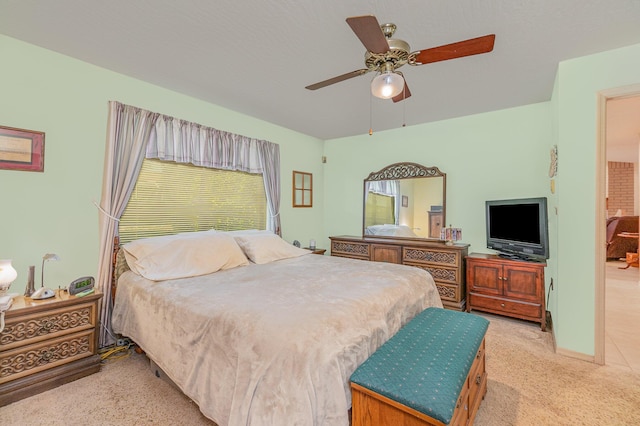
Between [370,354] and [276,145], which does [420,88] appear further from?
[370,354]

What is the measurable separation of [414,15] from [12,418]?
364 centimetres

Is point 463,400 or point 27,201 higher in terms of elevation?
point 27,201

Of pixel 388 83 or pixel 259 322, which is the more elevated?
pixel 388 83

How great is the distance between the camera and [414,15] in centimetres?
189

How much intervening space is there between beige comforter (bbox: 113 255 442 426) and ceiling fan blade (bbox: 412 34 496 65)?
1577mm

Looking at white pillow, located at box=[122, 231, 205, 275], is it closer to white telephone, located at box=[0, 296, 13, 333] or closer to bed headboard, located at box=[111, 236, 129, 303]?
bed headboard, located at box=[111, 236, 129, 303]

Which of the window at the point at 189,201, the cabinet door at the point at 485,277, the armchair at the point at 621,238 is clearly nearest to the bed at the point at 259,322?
the window at the point at 189,201

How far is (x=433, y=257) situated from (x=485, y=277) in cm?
63

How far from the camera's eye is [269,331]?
141 cm

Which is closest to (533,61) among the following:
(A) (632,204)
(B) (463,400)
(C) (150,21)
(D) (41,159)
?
(B) (463,400)

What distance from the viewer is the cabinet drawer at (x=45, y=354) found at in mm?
1907

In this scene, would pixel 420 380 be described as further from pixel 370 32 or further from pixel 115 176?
pixel 115 176

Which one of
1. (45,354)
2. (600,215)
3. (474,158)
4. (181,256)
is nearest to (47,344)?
(45,354)

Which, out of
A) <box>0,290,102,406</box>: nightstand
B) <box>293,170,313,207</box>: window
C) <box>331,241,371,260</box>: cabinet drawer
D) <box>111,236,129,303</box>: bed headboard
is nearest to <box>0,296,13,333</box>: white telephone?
<box>0,290,102,406</box>: nightstand
